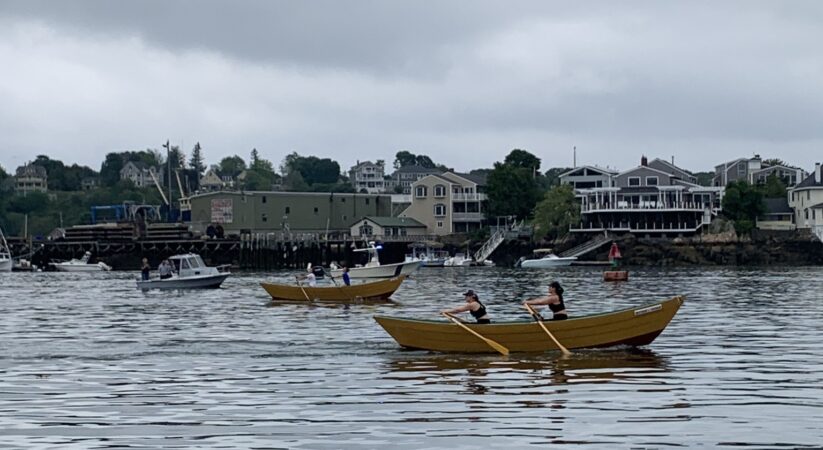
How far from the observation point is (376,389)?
29578 mm

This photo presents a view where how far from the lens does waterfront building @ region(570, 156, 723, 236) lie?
147 metres

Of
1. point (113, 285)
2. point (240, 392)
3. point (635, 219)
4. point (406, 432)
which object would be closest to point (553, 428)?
point (406, 432)

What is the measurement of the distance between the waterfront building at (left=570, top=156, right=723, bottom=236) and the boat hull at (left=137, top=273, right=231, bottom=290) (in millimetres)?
76332

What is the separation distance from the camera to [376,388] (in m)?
29.8

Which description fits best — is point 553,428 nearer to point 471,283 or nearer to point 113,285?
point 471,283

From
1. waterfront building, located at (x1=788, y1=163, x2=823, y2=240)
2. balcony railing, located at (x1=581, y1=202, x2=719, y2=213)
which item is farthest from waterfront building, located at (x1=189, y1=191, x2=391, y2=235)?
waterfront building, located at (x1=788, y1=163, x2=823, y2=240)

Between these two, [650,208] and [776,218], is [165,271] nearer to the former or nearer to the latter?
[650,208]

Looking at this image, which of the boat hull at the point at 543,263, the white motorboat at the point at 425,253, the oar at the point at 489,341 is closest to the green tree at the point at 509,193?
the white motorboat at the point at 425,253

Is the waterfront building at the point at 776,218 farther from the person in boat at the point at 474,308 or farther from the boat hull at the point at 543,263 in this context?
the person in boat at the point at 474,308

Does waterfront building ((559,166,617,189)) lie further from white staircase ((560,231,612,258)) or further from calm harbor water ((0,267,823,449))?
calm harbor water ((0,267,823,449))

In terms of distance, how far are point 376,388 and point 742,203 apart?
121686 mm

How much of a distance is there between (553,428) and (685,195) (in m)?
128

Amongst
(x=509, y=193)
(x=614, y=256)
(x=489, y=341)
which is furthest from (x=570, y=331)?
(x=509, y=193)

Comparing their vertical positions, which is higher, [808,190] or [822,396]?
[808,190]
